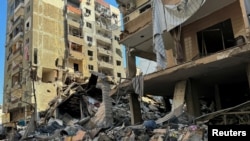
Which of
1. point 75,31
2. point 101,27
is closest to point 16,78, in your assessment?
point 75,31

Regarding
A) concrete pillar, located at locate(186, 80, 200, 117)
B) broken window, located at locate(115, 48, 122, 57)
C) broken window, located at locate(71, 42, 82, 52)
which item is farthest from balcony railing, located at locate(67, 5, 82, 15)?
concrete pillar, located at locate(186, 80, 200, 117)

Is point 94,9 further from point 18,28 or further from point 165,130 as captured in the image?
point 165,130

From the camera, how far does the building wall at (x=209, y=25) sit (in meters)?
13.1

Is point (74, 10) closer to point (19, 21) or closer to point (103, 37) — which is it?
point (103, 37)

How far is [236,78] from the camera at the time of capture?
15078 mm

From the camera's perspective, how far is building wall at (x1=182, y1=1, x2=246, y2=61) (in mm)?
13094

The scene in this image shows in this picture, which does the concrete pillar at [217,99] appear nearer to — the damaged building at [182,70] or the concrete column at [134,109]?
the damaged building at [182,70]

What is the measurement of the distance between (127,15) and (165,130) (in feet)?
34.1

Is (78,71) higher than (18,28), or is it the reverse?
(18,28)

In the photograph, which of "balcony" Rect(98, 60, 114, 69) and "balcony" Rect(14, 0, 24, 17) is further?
"balcony" Rect(98, 60, 114, 69)

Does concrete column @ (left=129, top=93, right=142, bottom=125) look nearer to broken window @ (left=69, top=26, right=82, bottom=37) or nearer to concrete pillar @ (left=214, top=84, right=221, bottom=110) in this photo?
concrete pillar @ (left=214, top=84, right=221, bottom=110)

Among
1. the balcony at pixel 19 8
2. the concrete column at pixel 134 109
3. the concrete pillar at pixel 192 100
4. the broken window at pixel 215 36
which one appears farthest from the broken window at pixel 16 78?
the concrete pillar at pixel 192 100

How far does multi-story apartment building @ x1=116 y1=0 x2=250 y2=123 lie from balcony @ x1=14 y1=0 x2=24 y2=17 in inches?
1152

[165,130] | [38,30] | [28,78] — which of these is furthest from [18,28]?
[165,130]
